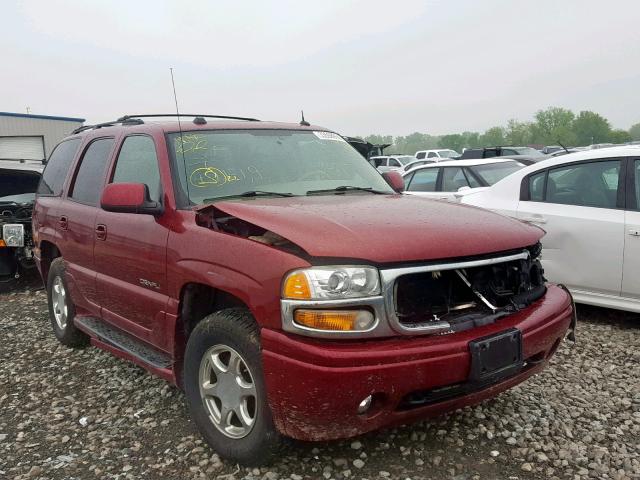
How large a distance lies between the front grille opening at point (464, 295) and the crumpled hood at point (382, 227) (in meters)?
0.13

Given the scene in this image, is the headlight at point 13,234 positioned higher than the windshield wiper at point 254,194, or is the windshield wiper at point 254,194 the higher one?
the windshield wiper at point 254,194

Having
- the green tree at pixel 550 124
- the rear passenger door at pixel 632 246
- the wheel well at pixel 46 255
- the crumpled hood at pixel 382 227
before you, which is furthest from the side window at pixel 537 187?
the green tree at pixel 550 124

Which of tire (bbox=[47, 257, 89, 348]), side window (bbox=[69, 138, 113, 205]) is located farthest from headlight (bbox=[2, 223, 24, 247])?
side window (bbox=[69, 138, 113, 205])

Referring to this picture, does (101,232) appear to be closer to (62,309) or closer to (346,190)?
(62,309)

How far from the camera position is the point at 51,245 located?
5.07 m

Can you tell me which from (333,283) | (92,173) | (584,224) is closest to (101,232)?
(92,173)

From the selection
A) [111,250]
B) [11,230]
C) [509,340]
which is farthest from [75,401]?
[11,230]

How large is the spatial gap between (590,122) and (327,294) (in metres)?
102

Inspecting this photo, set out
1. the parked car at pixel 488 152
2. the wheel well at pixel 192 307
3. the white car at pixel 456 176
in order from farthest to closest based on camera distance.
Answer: the parked car at pixel 488 152 → the white car at pixel 456 176 → the wheel well at pixel 192 307

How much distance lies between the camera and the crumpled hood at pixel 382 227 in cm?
247

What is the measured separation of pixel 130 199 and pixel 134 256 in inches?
18.4

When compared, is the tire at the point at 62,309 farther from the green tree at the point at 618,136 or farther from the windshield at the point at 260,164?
the green tree at the point at 618,136

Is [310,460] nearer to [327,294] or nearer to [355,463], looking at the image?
[355,463]

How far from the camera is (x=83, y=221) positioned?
13.9ft
